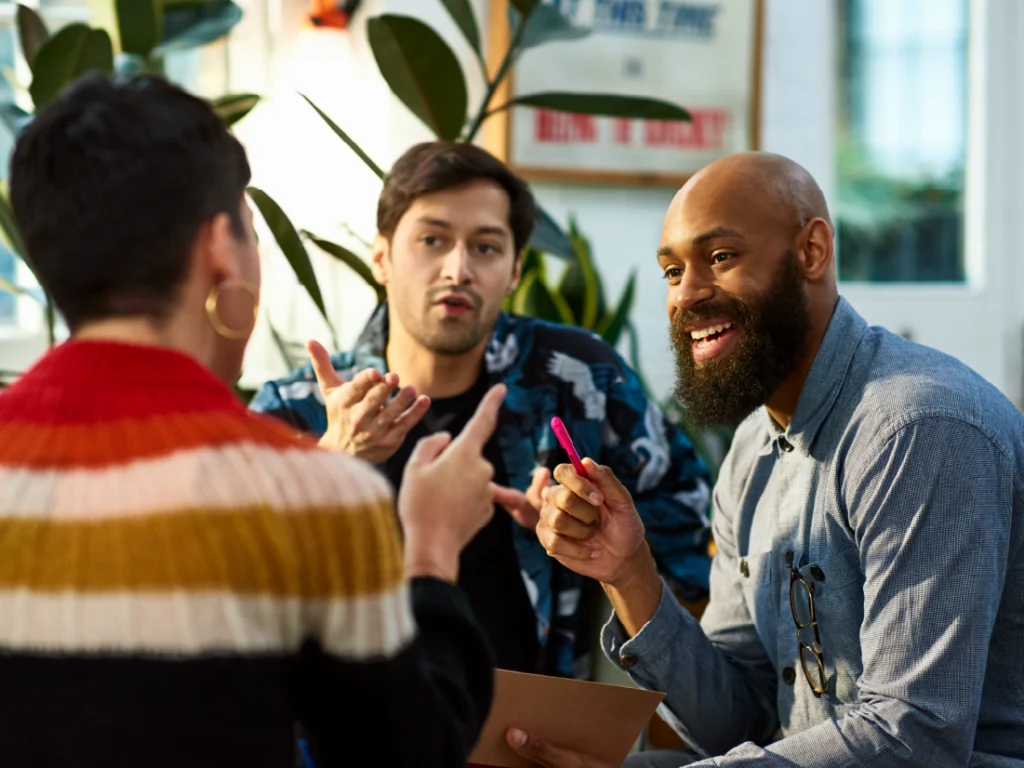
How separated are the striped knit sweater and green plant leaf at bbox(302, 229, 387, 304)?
1.40m

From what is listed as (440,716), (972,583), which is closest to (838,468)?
(972,583)

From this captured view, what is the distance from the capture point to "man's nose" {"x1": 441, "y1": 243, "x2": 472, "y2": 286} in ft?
6.64

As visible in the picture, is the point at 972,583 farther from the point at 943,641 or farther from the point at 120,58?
the point at 120,58

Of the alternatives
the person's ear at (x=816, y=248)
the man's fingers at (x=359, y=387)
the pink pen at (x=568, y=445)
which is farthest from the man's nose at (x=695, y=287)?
the man's fingers at (x=359, y=387)

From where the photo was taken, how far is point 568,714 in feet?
3.99

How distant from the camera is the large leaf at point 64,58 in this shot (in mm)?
2074

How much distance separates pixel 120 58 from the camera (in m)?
2.23

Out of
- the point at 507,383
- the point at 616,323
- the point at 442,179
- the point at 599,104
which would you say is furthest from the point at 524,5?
the point at 507,383

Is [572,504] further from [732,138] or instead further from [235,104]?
[732,138]

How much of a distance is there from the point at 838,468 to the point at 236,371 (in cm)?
70

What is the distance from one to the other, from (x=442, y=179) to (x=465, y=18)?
0.37 meters

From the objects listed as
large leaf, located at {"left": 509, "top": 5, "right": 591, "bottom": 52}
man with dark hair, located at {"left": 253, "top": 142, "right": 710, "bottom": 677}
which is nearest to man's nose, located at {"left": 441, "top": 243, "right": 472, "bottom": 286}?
man with dark hair, located at {"left": 253, "top": 142, "right": 710, "bottom": 677}

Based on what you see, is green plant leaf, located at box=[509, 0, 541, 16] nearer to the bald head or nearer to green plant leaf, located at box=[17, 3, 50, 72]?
green plant leaf, located at box=[17, 3, 50, 72]

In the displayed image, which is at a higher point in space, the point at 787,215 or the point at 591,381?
the point at 787,215
